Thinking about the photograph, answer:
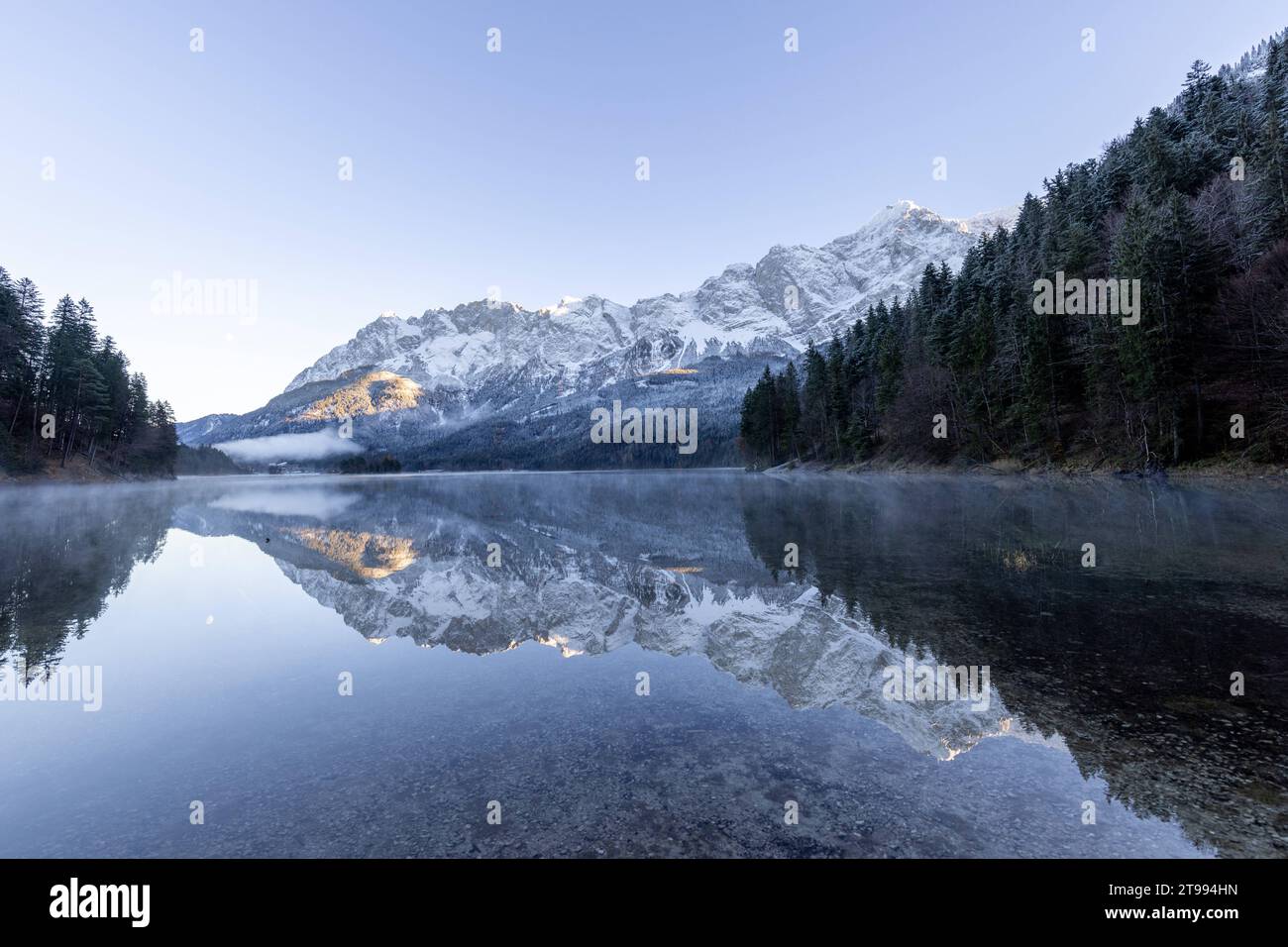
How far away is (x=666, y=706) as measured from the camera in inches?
356

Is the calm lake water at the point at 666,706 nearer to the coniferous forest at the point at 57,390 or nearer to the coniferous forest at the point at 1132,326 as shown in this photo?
the coniferous forest at the point at 1132,326

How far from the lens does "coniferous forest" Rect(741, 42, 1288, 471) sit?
40031 millimetres

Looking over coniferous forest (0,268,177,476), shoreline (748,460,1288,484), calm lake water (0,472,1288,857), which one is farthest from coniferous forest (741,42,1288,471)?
coniferous forest (0,268,177,476)

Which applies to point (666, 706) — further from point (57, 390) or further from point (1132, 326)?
point (57, 390)

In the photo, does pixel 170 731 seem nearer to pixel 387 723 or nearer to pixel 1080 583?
pixel 387 723

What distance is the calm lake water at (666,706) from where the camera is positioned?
554cm

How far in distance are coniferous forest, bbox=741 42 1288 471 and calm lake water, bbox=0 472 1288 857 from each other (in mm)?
28957

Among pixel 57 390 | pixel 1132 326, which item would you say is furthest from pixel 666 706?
pixel 57 390

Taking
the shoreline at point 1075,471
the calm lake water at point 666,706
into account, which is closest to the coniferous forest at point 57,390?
the calm lake water at point 666,706

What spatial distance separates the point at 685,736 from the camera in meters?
7.87

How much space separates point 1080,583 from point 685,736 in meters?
12.7

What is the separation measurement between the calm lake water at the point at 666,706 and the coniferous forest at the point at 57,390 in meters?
79.4

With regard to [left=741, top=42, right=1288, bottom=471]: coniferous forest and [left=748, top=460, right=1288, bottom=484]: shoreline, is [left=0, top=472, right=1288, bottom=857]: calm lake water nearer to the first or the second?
[left=748, top=460, right=1288, bottom=484]: shoreline
